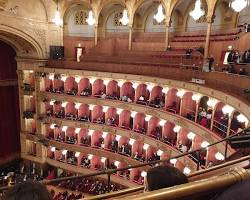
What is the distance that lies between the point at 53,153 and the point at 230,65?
1501 centimetres

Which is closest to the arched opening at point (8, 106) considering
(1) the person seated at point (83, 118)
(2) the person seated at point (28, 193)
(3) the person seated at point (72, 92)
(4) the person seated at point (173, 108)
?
(3) the person seated at point (72, 92)

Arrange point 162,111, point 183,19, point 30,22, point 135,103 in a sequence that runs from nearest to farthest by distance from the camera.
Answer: point 162,111 → point 135,103 → point 30,22 → point 183,19

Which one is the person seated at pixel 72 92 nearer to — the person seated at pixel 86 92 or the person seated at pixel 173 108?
the person seated at pixel 86 92

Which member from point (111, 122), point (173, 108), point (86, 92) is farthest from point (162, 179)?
point (86, 92)

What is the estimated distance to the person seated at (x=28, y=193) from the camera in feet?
4.75

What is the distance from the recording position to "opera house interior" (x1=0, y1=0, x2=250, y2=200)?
14.1m

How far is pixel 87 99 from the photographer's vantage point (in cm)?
1812

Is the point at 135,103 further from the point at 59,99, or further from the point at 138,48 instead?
the point at 59,99

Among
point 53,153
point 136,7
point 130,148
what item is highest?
point 136,7

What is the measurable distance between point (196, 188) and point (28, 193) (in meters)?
0.94

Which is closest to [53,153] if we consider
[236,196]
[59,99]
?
[59,99]

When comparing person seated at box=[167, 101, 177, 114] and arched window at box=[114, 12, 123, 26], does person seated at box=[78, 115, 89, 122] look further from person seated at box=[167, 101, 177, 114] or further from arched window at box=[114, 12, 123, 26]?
arched window at box=[114, 12, 123, 26]

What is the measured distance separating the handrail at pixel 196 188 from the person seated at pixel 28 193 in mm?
487

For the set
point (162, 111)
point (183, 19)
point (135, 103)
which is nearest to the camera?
point (162, 111)
